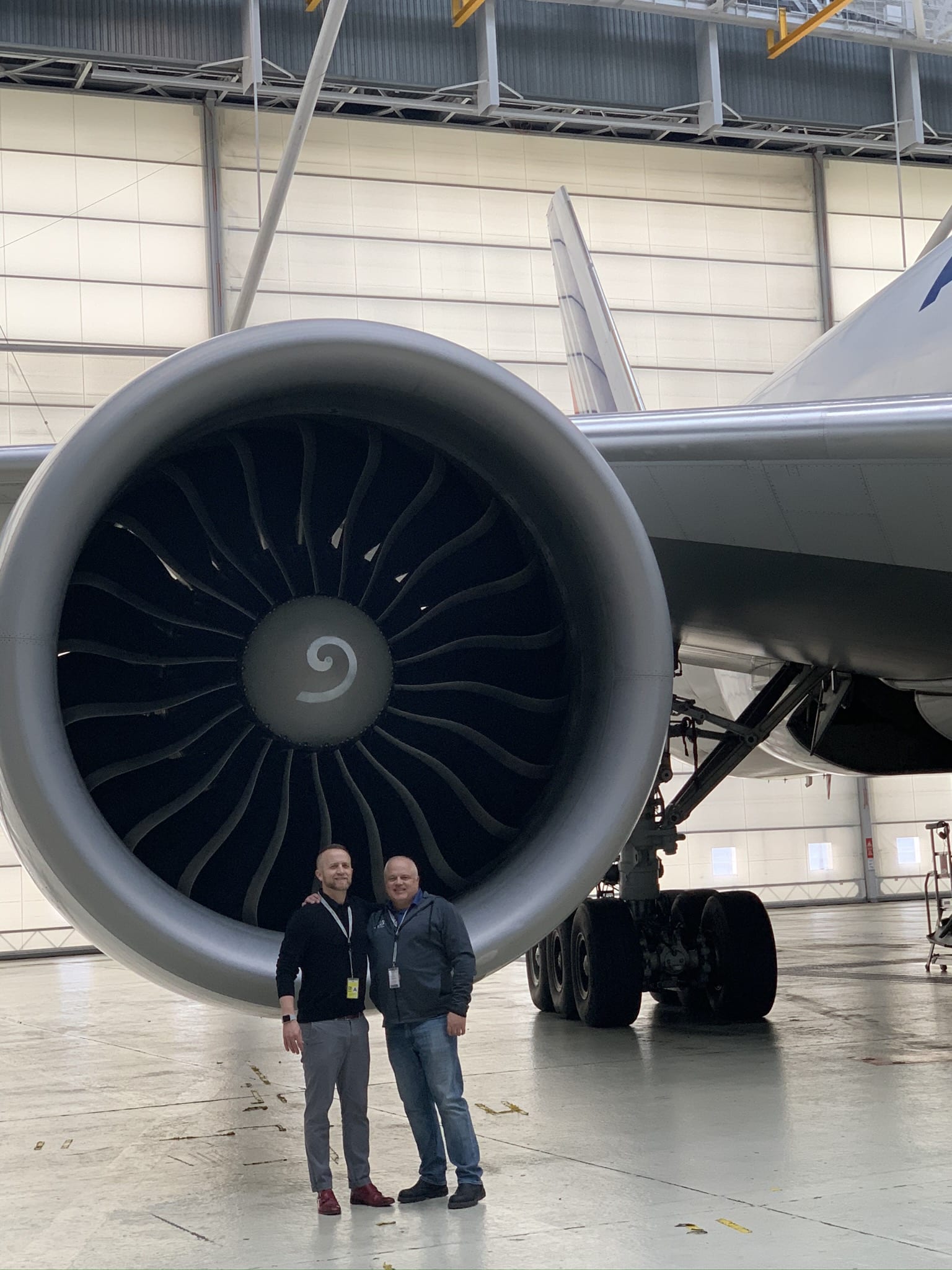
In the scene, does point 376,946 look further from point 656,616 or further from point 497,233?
point 497,233

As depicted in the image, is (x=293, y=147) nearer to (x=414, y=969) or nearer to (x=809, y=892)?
(x=809, y=892)

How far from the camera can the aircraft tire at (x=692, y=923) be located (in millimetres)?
8914

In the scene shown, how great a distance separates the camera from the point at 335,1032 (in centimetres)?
460

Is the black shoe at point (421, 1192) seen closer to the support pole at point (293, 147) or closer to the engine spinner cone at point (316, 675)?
the engine spinner cone at point (316, 675)

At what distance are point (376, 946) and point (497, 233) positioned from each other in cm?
1780

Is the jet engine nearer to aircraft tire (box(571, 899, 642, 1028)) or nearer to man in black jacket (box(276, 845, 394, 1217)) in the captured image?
man in black jacket (box(276, 845, 394, 1217))

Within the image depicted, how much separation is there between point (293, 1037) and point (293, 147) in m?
13.2

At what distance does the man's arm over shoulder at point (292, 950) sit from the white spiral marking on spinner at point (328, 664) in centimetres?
62

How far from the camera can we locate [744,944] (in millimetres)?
8594

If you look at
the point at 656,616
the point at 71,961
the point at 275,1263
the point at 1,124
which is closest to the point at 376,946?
the point at 275,1263

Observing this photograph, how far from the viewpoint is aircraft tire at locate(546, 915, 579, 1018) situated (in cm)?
909

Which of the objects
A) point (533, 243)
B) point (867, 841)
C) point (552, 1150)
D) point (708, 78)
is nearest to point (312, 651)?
point (552, 1150)

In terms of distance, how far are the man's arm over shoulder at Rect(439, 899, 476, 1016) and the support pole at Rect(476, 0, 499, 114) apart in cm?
1678

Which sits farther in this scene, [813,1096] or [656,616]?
[813,1096]
